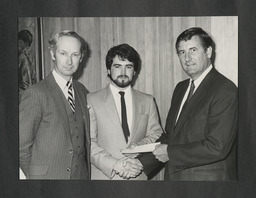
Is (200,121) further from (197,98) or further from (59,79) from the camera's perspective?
(59,79)

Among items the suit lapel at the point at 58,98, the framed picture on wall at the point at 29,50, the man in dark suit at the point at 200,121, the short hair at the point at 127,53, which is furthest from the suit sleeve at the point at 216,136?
the framed picture on wall at the point at 29,50

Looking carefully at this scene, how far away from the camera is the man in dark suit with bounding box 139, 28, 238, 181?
206 cm

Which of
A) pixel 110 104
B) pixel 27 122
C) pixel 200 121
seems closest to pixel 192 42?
pixel 200 121

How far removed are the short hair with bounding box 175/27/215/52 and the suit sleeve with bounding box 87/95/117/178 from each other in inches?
23.4

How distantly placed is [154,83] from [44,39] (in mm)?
630

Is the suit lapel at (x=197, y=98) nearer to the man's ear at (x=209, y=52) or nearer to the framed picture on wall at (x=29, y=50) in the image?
the man's ear at (x=209, y=52)

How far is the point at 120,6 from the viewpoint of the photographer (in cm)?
212

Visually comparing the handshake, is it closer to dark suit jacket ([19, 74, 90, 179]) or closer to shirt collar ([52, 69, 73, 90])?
dark suit jacket ([19, 74, 90, 179])

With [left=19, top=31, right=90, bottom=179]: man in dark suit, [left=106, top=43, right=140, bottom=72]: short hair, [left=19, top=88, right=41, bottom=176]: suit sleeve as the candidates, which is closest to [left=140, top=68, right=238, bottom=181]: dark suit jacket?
[left=106, top=43, right=140, bottom=72]: short hair

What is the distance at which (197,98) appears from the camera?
208 cm

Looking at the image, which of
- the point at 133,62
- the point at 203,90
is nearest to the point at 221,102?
the point at 203,90

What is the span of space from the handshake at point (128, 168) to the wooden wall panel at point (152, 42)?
282 mm

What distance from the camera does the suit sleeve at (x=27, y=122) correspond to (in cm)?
212

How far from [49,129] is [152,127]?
0.55 m
